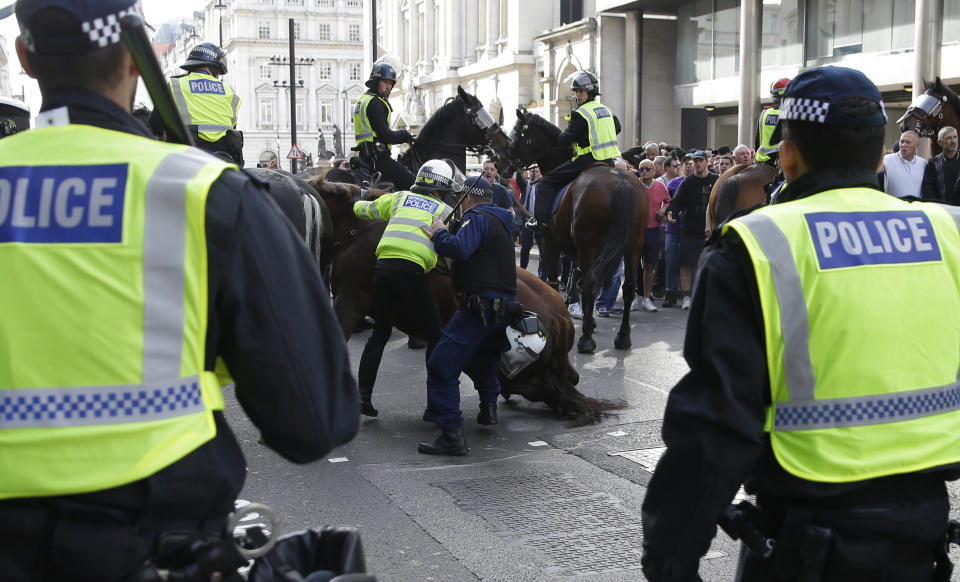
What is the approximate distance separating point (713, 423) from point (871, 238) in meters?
0.58

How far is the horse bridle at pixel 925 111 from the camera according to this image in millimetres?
9672

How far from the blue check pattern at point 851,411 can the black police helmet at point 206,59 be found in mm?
7341

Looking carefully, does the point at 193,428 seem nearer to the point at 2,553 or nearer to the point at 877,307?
the point at 2,553

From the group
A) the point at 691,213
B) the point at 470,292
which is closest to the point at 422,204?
the point at 470,292

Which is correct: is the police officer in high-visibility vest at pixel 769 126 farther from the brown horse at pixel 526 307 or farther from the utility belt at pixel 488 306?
the utility belt at pixel 488 306

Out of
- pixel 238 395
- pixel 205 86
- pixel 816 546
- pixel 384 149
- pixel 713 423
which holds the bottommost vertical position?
pixel 816 546

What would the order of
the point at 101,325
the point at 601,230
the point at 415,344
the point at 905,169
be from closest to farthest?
the point at 101,325 < the point at 905,169 < the point at 415,344 < the point at 601,230

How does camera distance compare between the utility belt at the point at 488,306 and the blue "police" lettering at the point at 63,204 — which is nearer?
the blue "police" lettering at the point at 63,204

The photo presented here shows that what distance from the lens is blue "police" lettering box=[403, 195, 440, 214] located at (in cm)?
730

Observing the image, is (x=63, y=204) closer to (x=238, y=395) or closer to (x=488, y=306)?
(x=238, y=395)

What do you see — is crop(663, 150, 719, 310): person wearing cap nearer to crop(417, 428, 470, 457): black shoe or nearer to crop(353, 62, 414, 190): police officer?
crop(353, 62, 414, 190): police officer

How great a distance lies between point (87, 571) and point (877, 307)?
5.74ft

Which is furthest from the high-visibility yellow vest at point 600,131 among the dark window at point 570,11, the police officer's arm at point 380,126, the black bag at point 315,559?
the dark window at point 570,11

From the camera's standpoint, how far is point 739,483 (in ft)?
7.64
